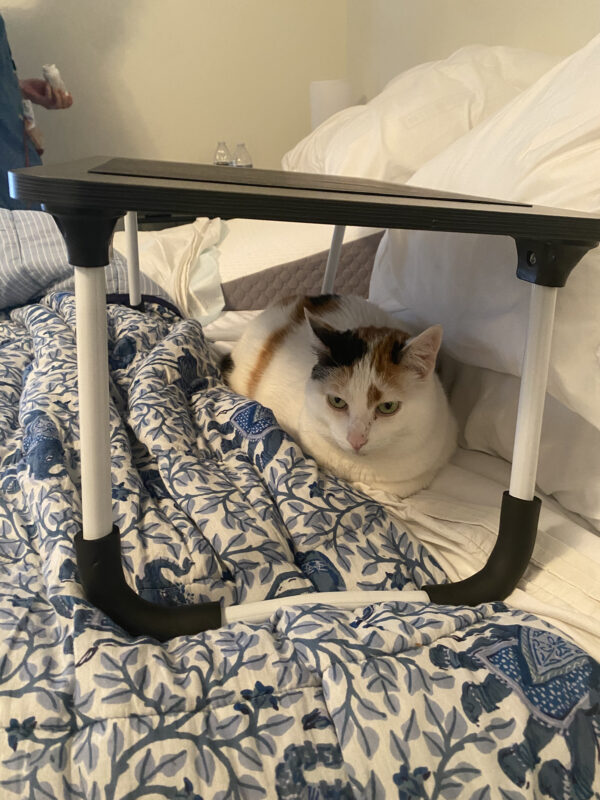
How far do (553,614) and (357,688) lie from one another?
11.8 inches

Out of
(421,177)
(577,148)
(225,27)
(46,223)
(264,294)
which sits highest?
(225,27)

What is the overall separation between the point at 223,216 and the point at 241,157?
268 cm

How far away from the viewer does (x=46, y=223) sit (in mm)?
1732

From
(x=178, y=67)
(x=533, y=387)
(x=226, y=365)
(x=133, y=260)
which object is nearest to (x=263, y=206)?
(x=533, y=387)

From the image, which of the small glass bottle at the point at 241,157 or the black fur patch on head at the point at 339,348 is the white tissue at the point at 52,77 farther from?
the black fur patch on head at the point at 339,348

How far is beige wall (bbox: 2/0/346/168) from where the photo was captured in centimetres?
280

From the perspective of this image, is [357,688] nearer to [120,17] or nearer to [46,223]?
[46,223]

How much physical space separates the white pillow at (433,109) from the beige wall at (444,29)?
10 centimetres

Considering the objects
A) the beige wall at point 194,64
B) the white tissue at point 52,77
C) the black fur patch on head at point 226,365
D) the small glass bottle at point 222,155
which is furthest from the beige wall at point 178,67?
the black fur patch on head at point 226,365

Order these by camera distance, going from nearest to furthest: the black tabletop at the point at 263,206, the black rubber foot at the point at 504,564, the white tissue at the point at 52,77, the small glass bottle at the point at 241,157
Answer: the black tabletop at the point at 263,206 → the black rubber foot at the point at 504,564 → the white tissue at the point at 52,77 → the small glass bottle at the point at 241,157

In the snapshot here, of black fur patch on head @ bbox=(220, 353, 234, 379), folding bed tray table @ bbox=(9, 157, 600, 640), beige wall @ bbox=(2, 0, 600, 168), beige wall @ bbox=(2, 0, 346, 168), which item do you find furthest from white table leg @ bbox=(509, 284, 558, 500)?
beige wall @ bbox=(2, 0, 346, 168)

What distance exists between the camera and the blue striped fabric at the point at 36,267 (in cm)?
161

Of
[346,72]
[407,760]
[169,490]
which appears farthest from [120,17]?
[407,760]

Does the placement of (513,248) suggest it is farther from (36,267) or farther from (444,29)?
(444,29)
